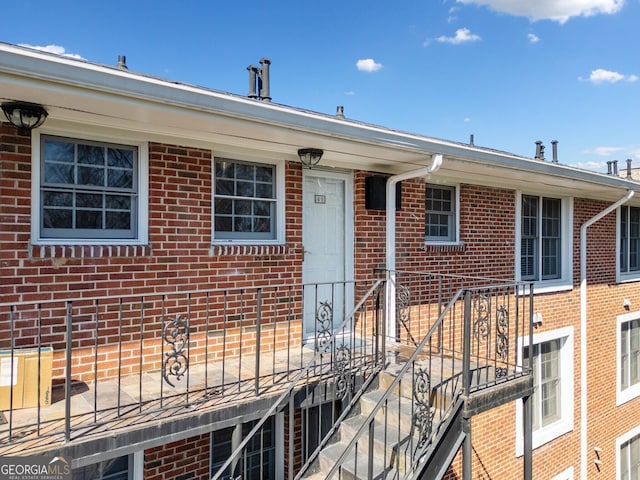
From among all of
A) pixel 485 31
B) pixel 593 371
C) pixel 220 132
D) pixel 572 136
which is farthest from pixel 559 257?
pixel 220 132

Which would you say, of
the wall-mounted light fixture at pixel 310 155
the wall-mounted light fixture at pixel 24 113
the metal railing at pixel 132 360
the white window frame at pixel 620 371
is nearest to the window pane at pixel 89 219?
the metal railing at pixel 132 360

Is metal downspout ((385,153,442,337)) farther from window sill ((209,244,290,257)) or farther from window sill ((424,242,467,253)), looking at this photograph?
window sill ((209,244,290,257))

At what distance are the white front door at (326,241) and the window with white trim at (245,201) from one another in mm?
471

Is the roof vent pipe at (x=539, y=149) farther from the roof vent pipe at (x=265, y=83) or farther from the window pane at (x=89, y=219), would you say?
the window pane at (x=89, y=219)

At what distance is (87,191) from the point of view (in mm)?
Answer: 3832

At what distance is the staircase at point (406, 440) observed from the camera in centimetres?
347

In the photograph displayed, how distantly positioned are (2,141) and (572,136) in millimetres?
11600

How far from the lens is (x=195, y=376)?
3.97 metres

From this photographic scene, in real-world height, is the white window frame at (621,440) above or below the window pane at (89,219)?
below

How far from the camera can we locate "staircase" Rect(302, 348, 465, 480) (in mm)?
3475

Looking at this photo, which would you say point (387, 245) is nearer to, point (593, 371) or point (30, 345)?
point (30, 345)

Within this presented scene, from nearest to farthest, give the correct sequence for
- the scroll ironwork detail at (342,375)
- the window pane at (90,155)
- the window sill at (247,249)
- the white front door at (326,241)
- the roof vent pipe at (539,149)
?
the window pane at (90,155) → the scroll ironwork detail at (342,375) → the window sill at (247,249) → the white front door at (326,241) → the roof vent pipe at (539,149)

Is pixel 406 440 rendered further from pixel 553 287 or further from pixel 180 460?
pixel 553 287

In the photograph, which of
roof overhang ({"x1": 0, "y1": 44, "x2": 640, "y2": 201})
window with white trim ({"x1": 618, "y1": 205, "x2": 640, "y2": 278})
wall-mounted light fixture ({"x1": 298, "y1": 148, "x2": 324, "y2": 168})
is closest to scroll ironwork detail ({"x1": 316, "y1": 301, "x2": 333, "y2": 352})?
wall-mounted light fixture ({"x1": 298, "y1": 148, "x2": 324, "y2": 168})
